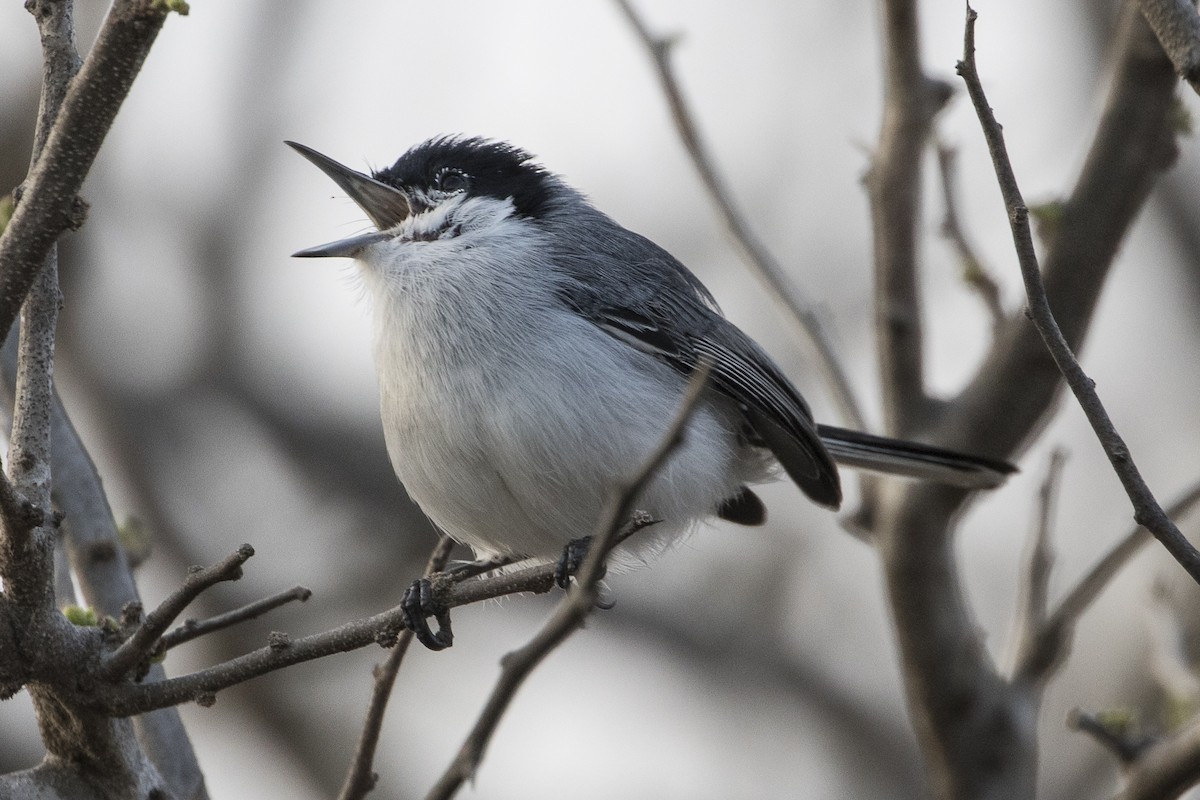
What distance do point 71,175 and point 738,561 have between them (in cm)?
542

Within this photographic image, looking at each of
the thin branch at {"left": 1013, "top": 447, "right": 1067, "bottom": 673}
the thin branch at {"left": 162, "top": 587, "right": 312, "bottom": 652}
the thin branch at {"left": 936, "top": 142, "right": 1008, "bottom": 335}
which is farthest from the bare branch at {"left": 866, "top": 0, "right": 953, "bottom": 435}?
the thin branch at {"left": 162, "top": 587, "right": 312, "bottom": 652}

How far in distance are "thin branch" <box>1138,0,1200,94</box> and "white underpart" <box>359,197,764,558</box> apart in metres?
1.30

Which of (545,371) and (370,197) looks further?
(370,197)

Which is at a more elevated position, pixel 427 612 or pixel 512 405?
pixel 512 405

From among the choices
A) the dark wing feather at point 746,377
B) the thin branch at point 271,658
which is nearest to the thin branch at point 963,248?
the dark wing feather at point 746,377

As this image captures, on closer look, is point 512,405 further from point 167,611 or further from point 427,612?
point 167,611

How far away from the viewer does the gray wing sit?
10.0 ft

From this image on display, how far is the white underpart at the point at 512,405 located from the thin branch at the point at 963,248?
0.76m

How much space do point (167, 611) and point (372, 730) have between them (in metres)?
0.48

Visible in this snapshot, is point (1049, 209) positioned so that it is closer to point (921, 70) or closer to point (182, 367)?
point (921, 70)

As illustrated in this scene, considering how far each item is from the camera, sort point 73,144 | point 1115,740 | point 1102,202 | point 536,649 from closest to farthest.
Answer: point 536,649
point 73,144
point 1115,740
point 1102,202

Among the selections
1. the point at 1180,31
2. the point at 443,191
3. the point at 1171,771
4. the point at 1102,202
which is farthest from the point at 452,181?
the point at 1171,771

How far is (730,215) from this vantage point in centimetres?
354

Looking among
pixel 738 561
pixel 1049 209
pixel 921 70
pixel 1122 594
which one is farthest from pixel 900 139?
pixel 1122 594
